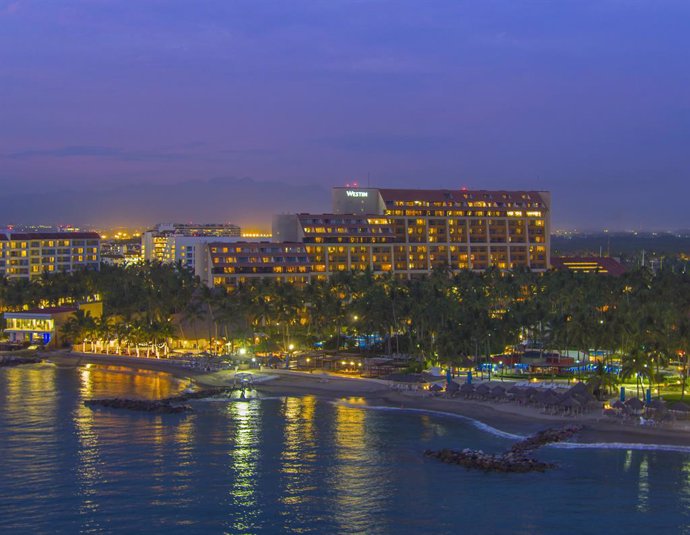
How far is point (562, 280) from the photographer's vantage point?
117188 millimetres

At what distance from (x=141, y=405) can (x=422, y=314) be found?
110ft

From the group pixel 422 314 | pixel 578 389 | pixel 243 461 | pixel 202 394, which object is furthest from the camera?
pixel 422 314

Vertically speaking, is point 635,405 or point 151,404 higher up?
point 635,405

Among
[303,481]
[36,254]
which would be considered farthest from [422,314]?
[36,254]

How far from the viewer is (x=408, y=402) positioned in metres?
71.3

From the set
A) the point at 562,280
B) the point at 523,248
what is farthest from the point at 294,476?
the point at 523,248

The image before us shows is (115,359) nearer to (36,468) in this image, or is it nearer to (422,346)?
(422,346)

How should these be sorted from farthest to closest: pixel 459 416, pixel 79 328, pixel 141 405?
1. pixel 79 328
2. pixel 141 405
3. pixel 459 416

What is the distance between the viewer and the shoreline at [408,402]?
190 feet

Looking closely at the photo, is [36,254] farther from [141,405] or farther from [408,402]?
[408,402]

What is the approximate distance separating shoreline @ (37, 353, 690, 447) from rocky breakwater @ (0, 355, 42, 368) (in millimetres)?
3270

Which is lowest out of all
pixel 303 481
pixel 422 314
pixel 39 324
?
pixel 303 481

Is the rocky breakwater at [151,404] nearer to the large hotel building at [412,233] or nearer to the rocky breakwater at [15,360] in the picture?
the rocky breakwater at [15,360]

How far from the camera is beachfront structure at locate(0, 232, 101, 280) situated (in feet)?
603
